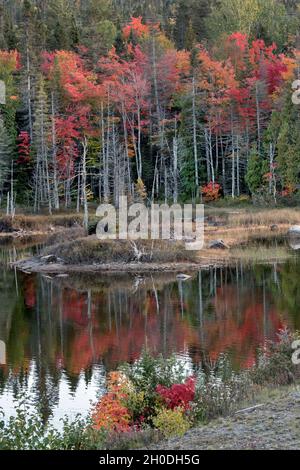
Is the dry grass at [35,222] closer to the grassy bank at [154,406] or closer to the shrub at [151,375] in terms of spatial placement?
the grassy bank at [154,406]

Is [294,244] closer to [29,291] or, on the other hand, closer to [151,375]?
[29,291]

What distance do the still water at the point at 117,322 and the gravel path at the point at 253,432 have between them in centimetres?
513

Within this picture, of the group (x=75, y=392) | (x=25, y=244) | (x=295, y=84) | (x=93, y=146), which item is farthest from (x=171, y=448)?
(x=93, y=146)

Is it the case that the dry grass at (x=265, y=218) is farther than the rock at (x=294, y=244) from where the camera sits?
Yes

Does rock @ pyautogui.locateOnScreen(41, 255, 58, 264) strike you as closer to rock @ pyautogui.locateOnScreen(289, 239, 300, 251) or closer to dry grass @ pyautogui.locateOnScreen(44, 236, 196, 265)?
dry grass @ pyautogui.locateOnScreen(44, 236, 196, 265)

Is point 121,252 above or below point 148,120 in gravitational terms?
below

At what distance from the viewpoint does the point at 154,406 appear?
13.6 m

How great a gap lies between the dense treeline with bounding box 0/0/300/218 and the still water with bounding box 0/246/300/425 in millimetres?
27927

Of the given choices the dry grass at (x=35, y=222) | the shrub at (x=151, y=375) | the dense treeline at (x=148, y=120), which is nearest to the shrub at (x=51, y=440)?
the shrub at (x=151, y=375)

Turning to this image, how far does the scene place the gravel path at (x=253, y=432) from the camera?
10406 mm

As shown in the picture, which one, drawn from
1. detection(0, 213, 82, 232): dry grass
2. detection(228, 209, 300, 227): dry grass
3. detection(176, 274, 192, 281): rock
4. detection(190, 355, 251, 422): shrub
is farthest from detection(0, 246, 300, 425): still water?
detection(0, 213, 82, 232): dry grass

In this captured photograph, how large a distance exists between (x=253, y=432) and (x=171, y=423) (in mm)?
1511

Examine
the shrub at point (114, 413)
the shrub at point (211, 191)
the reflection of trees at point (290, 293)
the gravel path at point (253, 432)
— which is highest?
the shrub at point (211, 191)

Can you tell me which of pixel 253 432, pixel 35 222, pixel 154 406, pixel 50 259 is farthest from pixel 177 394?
pixel 35 222
